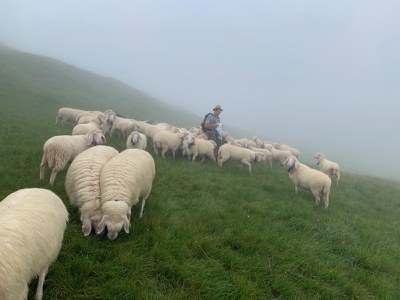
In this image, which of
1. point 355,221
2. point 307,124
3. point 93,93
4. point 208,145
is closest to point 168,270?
point 355,221

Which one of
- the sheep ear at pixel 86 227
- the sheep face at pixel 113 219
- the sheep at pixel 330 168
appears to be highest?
the sheep at pixel 330 168

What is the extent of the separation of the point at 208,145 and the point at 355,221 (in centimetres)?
627

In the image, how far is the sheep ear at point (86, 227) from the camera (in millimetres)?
5677

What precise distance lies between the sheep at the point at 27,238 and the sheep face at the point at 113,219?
85cm

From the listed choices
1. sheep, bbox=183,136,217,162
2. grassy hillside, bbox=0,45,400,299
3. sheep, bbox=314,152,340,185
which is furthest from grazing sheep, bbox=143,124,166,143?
sheep, bbox=314,152,340,185

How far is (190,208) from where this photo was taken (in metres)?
8.19

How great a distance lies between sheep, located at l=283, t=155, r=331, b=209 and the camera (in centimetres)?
1067

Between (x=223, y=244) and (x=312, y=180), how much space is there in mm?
5299

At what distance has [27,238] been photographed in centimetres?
394

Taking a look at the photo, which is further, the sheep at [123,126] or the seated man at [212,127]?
the seated man at [212,127]

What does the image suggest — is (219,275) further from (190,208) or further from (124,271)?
(190,208)

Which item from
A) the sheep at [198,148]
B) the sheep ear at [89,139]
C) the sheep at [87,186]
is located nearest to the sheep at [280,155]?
the sheep at [198,148]

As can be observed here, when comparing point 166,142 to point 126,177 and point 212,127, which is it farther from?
point 126,177

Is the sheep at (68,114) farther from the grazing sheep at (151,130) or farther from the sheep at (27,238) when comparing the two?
the sheep at (27,238)
